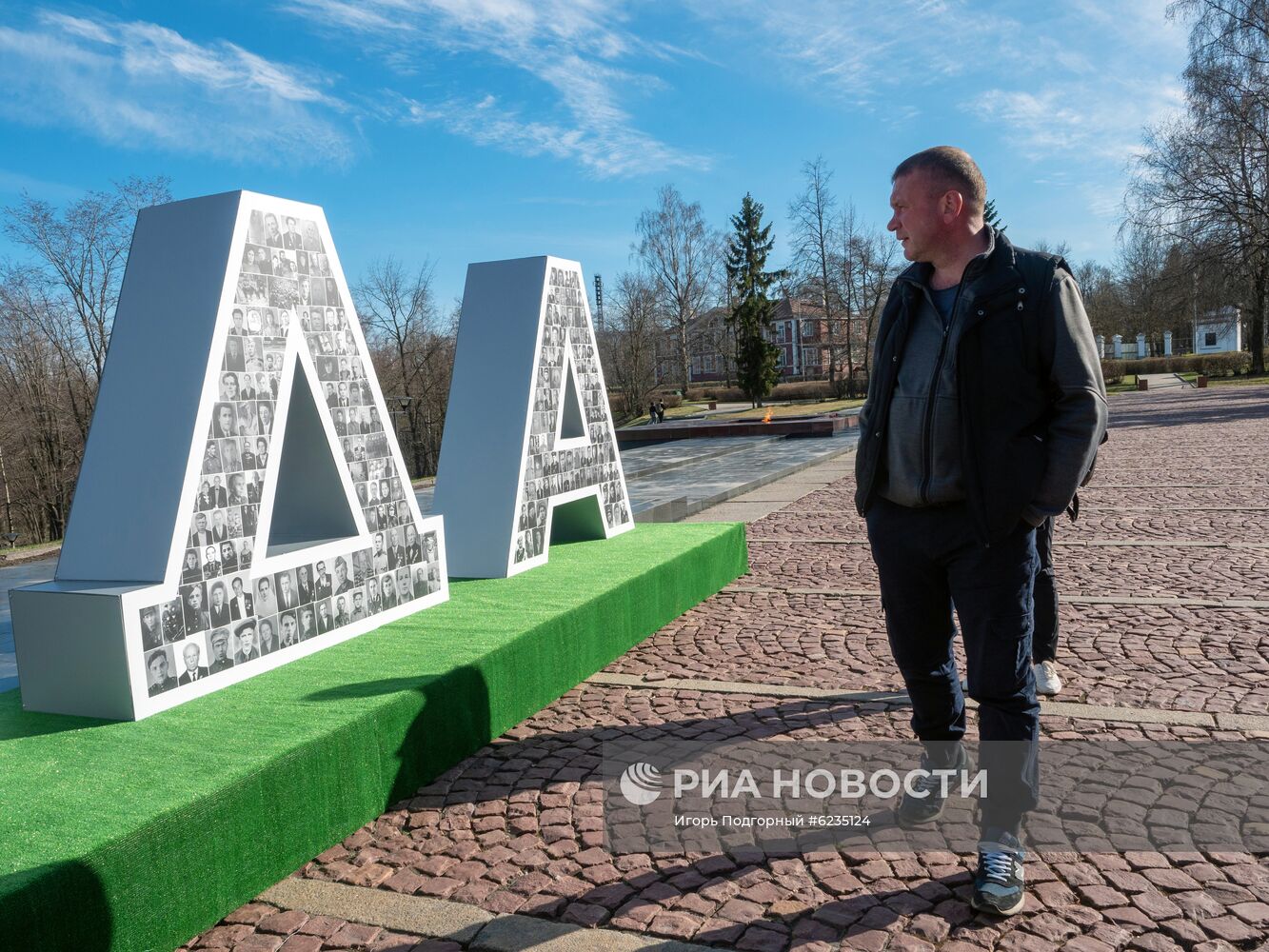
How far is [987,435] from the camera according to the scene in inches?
110

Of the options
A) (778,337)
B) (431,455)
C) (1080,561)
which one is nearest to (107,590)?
(1080,561)

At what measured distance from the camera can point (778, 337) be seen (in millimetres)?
94000

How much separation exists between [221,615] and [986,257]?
3313mm

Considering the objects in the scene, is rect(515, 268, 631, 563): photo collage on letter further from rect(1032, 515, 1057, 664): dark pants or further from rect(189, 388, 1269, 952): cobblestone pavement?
rect(1032, 515, 1057, 664): dark pants

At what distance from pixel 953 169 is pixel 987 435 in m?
0.82

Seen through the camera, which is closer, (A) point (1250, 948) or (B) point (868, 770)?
(A) point (1250, 948)

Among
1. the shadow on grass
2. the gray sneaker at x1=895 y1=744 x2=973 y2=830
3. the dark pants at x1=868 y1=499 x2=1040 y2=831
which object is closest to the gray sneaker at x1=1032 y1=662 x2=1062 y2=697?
the gray sneaker at x1=895 y1=744 x2=973 y2=830

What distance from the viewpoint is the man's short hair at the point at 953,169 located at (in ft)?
9.33

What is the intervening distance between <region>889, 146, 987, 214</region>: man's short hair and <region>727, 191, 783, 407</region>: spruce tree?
4743cm

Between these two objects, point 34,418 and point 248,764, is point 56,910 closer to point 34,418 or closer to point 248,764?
point 248,764

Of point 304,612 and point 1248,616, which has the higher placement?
point 304,612

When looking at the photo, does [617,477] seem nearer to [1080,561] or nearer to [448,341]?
[1080,561]

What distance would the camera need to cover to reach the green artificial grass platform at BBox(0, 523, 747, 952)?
2518 mm

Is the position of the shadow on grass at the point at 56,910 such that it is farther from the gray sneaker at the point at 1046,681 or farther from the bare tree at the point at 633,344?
the bare tree at the point at 633,344
